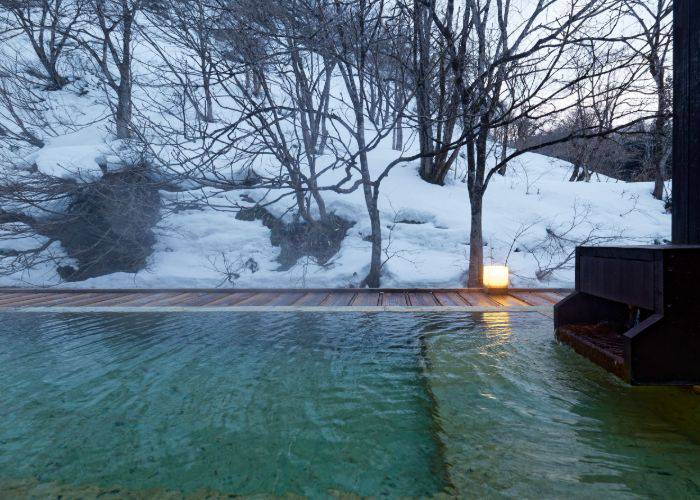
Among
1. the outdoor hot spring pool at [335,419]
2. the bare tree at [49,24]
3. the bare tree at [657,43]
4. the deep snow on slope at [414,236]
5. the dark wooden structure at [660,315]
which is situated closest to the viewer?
the outdoor hot spring pool at [335,419]

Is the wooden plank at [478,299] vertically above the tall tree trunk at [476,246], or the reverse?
the tall tree trunk at [476,246]

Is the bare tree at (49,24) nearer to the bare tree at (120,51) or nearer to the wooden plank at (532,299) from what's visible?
the bare tree at (120,51)

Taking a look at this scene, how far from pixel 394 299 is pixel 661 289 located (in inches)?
103

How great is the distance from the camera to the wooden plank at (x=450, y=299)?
383cm

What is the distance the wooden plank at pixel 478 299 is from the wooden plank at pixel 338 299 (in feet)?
3.48

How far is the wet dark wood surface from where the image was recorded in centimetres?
382

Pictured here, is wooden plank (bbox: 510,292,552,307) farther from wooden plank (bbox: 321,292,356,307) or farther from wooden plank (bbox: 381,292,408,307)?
wooden plank (bbox: 321,292,356,307)

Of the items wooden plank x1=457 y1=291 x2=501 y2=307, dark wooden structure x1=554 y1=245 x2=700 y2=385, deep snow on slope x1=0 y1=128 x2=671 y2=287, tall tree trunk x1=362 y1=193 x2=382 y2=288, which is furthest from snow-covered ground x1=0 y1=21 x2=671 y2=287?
dark wooden structure x1=554 y1=245 x2=700 y2=385

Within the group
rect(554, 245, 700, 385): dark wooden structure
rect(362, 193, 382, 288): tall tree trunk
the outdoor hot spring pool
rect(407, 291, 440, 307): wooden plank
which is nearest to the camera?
the outdoor hot spring pool

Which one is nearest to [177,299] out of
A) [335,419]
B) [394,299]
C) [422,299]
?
[394,299]

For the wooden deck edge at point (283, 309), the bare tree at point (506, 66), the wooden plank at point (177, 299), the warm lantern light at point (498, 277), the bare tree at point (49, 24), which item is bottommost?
the wooden deck edge at point (283, 309)

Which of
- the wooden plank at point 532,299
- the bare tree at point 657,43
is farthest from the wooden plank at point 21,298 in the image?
the bare tree at point 657,43

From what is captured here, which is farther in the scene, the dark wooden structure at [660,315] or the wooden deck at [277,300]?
the wooden deck at [277,300]

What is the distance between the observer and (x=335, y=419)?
5.31ft
